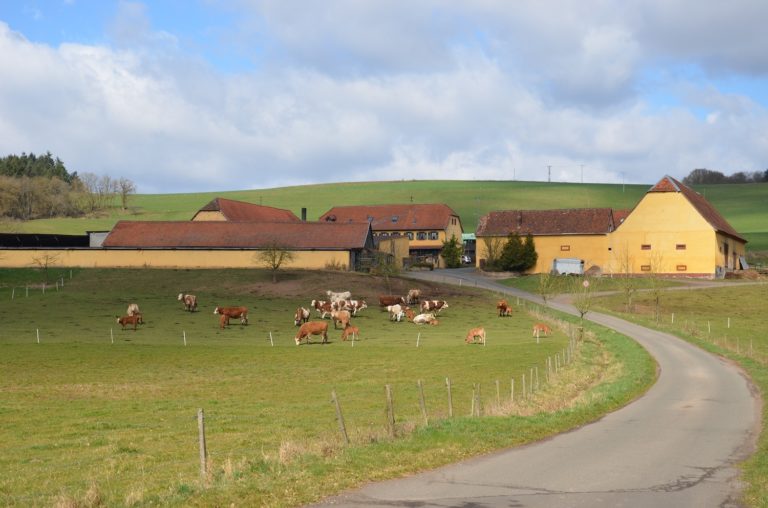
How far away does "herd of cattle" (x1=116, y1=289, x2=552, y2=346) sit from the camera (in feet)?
154

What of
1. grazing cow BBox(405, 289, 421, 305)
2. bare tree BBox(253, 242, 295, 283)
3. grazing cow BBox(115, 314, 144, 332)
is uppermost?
bare tree BBox(253, 242, 295, 283)

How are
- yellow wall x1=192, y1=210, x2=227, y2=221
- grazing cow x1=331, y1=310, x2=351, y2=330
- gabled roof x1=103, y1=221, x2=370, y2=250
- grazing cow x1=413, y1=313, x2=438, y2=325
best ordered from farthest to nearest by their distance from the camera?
yellow wall x1=192, y1=210, x2=227, y2=221 < gabled roof x1=103, y1=221, x2=370, y2=250 < grazing cow x1=413, y1=313, x2=438, y2=325 < grazing cow x1=331, y1=310, x2=351, y2=330

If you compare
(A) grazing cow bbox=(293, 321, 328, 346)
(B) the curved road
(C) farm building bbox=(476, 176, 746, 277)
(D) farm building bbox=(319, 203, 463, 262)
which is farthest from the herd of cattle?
(D) farm building bbox=(319, 203, 463, 262)

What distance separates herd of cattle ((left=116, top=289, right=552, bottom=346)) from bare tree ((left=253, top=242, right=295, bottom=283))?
10.6 m

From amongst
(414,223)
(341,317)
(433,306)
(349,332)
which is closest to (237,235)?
(433,306)

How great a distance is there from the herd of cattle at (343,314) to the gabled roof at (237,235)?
2076 cm

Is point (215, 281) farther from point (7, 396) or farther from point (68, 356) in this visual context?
point (7, 396)

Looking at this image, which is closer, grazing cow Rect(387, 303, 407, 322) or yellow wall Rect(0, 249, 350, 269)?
grazing cow Rect(387, 303, 407, 322)

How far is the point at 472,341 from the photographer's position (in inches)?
1832

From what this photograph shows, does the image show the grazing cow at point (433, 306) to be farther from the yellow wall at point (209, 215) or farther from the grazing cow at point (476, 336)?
the yellow wall at point (209, 215)

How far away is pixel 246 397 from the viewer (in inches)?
1159

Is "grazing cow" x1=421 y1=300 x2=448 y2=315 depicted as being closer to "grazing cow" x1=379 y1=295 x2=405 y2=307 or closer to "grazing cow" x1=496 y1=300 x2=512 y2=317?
"grazing cow" x1=379 y1=295 x2=405 y2=307

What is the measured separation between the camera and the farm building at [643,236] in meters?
88.9

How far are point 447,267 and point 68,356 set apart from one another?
76846mm
